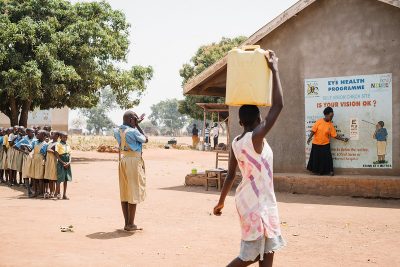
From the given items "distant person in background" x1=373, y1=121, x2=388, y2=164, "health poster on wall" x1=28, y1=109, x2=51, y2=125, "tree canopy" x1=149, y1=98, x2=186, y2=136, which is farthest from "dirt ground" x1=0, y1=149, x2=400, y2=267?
"tree canopy" x1=149, y1=98, x2=186, y2=136

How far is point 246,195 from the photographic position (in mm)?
3414

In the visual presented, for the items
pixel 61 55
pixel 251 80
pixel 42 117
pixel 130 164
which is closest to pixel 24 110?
pixel 61 55

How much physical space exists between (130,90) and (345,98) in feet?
43.3

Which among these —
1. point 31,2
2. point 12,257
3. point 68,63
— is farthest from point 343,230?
point 31,2

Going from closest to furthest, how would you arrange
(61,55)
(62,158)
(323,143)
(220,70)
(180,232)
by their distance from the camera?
(180,232), (62,158), (323,143), (220,70), (61,55)

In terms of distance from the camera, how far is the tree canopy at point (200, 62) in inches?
1467

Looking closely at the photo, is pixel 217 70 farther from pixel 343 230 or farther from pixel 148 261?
pixel 148 261

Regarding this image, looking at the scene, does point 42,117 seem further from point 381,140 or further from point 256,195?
point 256,195

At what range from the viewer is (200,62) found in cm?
3841

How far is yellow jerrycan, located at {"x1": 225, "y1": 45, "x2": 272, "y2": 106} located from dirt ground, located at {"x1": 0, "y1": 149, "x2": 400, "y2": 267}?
2.28 metres

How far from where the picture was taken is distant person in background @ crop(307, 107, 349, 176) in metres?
10.5

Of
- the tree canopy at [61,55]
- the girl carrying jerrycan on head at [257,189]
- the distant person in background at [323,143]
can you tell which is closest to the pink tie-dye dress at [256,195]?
the girl carrying jerrycan on head at [257,189]

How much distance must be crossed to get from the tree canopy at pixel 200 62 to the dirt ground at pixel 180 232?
87.5 feet

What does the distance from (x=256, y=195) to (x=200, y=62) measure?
35598 mm
